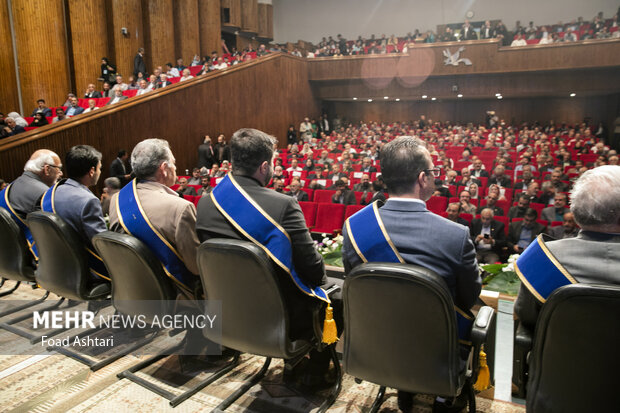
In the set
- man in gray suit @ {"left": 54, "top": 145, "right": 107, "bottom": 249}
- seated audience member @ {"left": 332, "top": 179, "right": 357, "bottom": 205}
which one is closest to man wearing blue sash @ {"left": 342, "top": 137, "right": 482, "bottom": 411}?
man in gray suit @ {"left": 54, "top": 145, "right": 107, "bottom": 249}

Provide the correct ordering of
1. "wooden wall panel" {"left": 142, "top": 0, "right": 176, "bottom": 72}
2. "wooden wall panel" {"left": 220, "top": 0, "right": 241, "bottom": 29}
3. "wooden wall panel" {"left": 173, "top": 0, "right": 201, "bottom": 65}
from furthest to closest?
"wooden wall panel" {"left": 220, "top": 0, "right": 241, "bottom": 29}
"wooden wall panel" {"left": 173, "top": 0, "right": 201, "bottom": 65}
"wooden wall panel" {"left": 142, "top": 0, "right": 176, "bottom": 72}

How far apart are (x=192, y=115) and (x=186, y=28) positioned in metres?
4.72

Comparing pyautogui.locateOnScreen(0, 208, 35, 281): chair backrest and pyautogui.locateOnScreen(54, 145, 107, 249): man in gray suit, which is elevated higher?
pyautogui.locateOnScreen(54, 145, 107, 249): man in gray suit

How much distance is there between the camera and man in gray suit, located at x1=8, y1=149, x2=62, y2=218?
8.66 ft

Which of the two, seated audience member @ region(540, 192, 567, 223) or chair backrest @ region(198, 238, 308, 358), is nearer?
chair backrest @ region(198, 238, 308, 358)

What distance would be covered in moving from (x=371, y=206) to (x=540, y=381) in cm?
73

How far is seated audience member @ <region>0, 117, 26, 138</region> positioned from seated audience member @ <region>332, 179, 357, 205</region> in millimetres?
4768

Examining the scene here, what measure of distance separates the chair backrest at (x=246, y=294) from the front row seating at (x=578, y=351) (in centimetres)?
83

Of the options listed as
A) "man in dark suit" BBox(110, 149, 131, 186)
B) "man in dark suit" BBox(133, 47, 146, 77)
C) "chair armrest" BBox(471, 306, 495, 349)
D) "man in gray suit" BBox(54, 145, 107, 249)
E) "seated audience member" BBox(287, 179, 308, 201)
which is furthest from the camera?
"man in dark suit" BBox(133, 47, 146, 77)

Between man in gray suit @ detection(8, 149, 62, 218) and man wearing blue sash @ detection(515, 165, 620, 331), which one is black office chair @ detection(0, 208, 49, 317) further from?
man wearing blue sash @ detection(515, 165, 620, 331)

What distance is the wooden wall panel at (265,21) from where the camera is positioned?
58.4ft

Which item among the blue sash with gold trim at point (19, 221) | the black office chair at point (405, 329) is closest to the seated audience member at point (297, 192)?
the blue sash with gold trim at point (19, 221)

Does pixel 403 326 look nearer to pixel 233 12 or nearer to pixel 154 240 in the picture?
pixel 154 240

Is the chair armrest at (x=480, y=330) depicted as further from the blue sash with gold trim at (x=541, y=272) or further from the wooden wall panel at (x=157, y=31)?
the wooden wall panel at (x=157, y=31)
